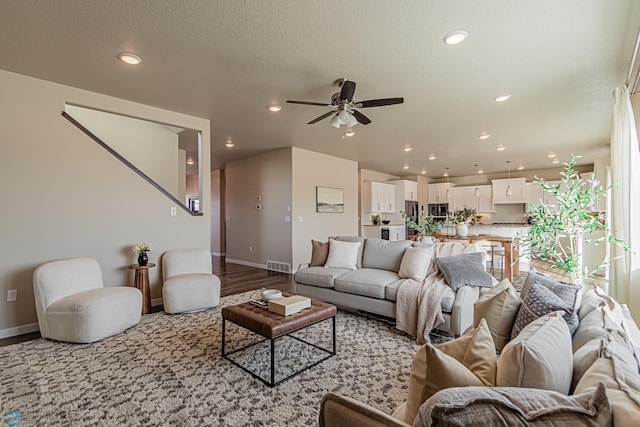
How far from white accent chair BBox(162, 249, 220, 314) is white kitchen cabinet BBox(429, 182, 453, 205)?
29.4 feet

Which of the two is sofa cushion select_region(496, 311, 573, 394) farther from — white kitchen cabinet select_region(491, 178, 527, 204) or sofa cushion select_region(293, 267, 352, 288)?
white kitchen cabinet select_region(491, 178, 527, 204)

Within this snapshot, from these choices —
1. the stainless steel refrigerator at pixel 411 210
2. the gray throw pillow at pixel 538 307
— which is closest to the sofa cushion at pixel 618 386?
the gray throw pillow at pixel 538 307

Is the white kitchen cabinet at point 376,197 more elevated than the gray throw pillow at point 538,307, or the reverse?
the white kitchen cabinet at point 376,197

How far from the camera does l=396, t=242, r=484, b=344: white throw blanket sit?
2.87 meters

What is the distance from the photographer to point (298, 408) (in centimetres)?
191

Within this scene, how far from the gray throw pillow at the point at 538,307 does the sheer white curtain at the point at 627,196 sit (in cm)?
178

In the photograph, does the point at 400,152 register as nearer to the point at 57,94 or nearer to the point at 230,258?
the point at 230,258

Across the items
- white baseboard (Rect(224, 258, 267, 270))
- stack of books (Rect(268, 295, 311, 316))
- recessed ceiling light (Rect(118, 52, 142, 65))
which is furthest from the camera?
white baseboard (Rect(224, 258, 267, 270))

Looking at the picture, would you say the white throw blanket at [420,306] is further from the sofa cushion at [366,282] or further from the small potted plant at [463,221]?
the small potted plant at [463,221]

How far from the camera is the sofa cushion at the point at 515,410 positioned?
64cm

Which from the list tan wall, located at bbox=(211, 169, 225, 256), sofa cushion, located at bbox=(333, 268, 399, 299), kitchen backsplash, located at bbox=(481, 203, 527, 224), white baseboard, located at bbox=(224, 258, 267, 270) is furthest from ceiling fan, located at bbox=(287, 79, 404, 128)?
kitchen backsplash, located at bbox=(481, 203, 527, 224)

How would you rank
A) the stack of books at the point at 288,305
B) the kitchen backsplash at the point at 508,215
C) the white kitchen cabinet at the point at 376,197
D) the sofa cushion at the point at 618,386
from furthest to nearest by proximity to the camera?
the kitchen backsplash at the point at 508,215
the white kitchen cabinet at the point at 376,197
the stack of books at the point at 288,305
the sofa cushion at the point at 618,386

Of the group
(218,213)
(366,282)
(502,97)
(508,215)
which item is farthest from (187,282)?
(508,215)

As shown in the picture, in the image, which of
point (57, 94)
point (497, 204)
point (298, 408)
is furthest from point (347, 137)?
point (497, 204)
